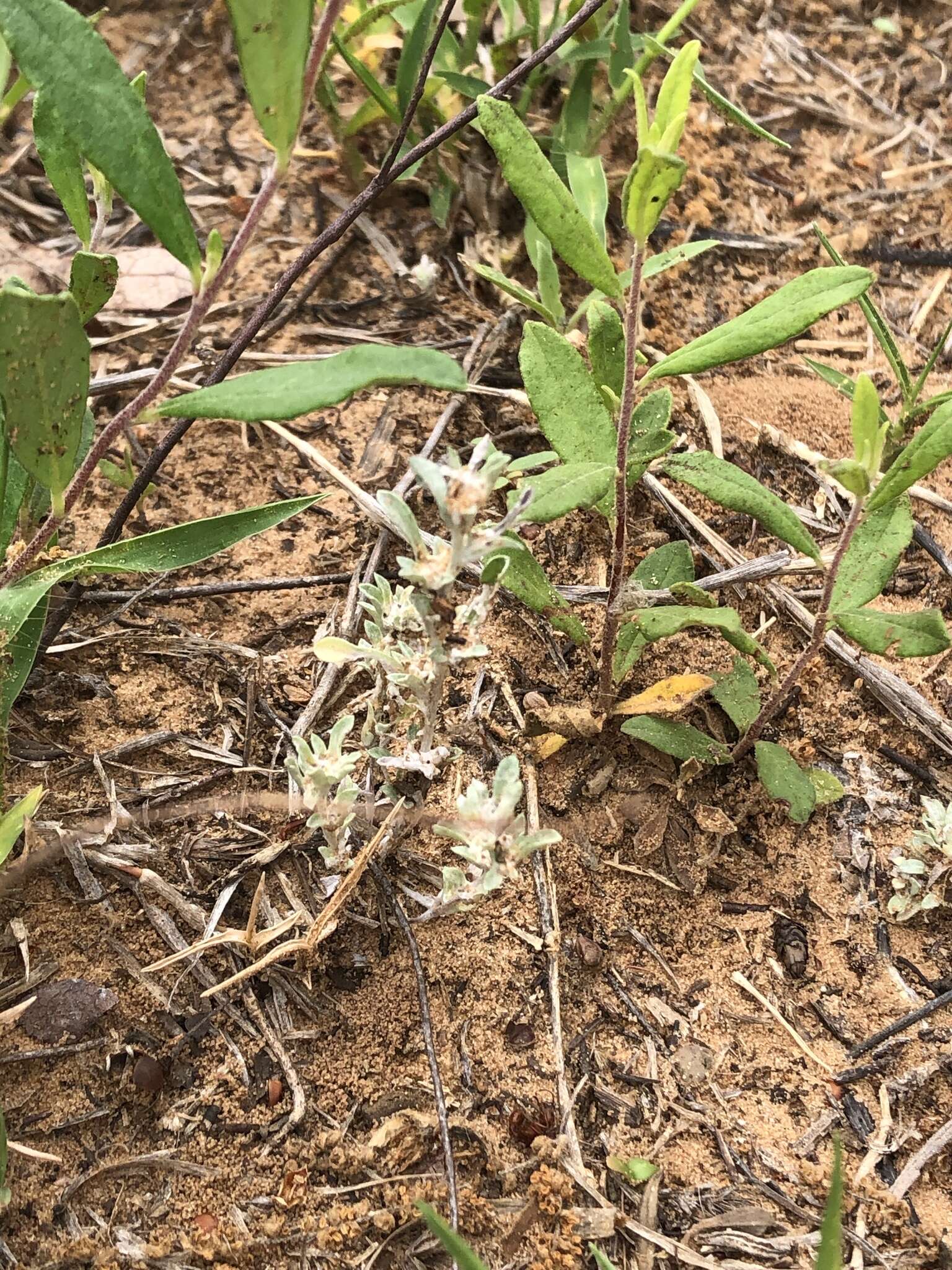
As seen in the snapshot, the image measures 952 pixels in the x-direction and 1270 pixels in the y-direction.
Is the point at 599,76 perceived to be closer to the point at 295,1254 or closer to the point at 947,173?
the point at 947,173

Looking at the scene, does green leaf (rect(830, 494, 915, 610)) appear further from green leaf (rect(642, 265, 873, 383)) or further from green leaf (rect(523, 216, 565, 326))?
green leaf (rect(523, 216, 565, 326))

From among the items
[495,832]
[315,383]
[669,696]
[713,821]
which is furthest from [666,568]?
[315,383]

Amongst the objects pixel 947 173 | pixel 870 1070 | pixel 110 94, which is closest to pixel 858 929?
pixel 870 1070

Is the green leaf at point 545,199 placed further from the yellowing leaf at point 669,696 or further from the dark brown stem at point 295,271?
the yellowing leaf at point 669,696

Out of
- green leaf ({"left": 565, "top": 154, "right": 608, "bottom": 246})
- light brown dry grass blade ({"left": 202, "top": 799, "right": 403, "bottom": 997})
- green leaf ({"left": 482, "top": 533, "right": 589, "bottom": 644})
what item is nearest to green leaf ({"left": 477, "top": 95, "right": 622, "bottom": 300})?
green leaf ({"left": 482, "top": 533, "right": 589, "bottom": 644})

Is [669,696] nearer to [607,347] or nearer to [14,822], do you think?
[607,347]
